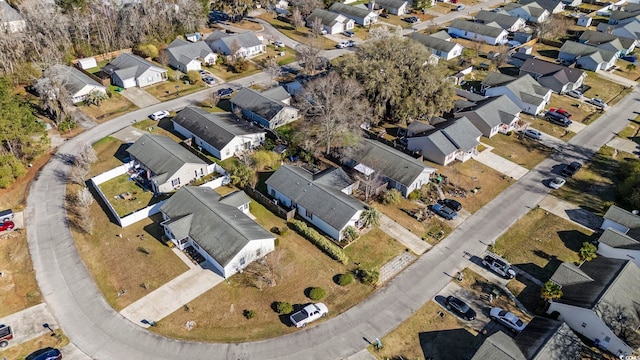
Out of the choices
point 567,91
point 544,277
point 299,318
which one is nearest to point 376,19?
point 567,91

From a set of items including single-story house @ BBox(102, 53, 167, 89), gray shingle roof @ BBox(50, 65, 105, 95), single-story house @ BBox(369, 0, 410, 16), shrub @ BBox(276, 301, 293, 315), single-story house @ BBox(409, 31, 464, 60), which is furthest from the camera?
single-story house @ BBox(369, 0, 410, 16)

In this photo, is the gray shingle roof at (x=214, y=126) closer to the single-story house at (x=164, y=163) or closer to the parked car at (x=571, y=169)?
the single-story house at (x=164, y=163)

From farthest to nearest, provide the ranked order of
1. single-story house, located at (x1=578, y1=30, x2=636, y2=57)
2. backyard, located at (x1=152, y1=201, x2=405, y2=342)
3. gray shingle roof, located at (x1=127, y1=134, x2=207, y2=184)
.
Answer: single-story house, located at (x1=578, y1=30, x2=636, y2=57)
gray shingle roof, located at (x1=127, y1=134, x2=207, y2=184)
backyard, located at (x1=152, y1=201, x2=405, y2=342)

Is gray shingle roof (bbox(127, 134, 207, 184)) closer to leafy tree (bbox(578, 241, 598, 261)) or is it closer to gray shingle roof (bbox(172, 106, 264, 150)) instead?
gray shingle roof (bbox(172, 106, 264, 150))

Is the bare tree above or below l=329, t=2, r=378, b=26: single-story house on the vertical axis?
below

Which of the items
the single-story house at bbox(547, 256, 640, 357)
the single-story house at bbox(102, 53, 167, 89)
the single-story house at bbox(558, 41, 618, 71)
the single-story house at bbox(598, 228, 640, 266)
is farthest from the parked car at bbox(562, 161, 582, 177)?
the single-story house at bbox(102, 53, 167, 89)

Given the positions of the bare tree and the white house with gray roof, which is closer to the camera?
the white house with gray roof

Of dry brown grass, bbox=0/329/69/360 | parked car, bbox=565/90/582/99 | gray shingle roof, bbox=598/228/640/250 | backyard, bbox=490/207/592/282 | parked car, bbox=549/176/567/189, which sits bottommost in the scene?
dry brown grass, bbox=0/329/69/360

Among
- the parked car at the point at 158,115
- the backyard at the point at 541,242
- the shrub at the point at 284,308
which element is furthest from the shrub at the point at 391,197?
the parked car at the point at 158,115
